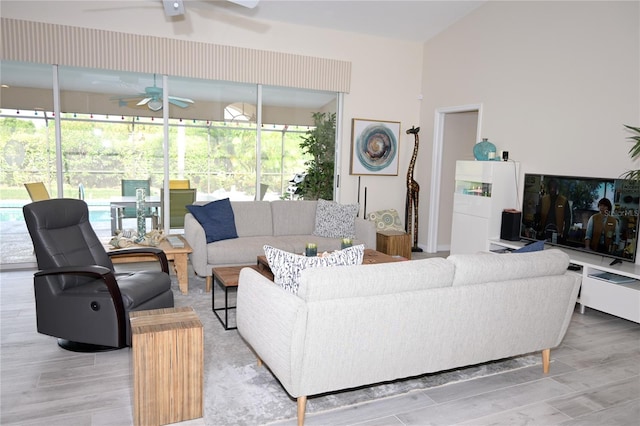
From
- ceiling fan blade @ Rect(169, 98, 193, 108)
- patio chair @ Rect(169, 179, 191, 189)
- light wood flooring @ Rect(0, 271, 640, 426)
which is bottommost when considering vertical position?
light wood flooring @ Rect(0, 271, 640, 426)

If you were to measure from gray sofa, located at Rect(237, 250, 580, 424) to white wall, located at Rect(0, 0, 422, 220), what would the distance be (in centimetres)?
417

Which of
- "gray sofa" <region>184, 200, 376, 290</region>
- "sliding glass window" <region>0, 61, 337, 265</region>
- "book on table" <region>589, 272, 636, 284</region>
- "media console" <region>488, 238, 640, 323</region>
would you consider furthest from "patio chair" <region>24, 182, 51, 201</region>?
"book on table" <region>589, 272, 636, 284</region>

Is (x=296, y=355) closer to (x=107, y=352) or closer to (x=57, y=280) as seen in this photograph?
(x=107, y=352)

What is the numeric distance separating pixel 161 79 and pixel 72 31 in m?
1.06

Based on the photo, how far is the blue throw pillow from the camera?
500 cm

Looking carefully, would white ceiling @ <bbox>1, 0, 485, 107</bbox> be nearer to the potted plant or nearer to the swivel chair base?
the potted plant

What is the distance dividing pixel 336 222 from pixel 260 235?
2.97 ft

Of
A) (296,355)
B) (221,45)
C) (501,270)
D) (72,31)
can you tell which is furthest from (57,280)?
(221,45)

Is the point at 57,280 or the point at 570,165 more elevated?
the point at 570,165

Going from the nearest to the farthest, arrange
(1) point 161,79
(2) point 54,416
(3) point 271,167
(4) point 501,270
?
(2) point 54,416, (4) point 501,270, (1) point 161,79, (3) point 271,167

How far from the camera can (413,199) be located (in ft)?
23.2

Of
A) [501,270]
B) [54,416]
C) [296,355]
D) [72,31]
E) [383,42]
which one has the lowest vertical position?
[54,416]

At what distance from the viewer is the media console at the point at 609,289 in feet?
12.9

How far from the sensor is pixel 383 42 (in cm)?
695
